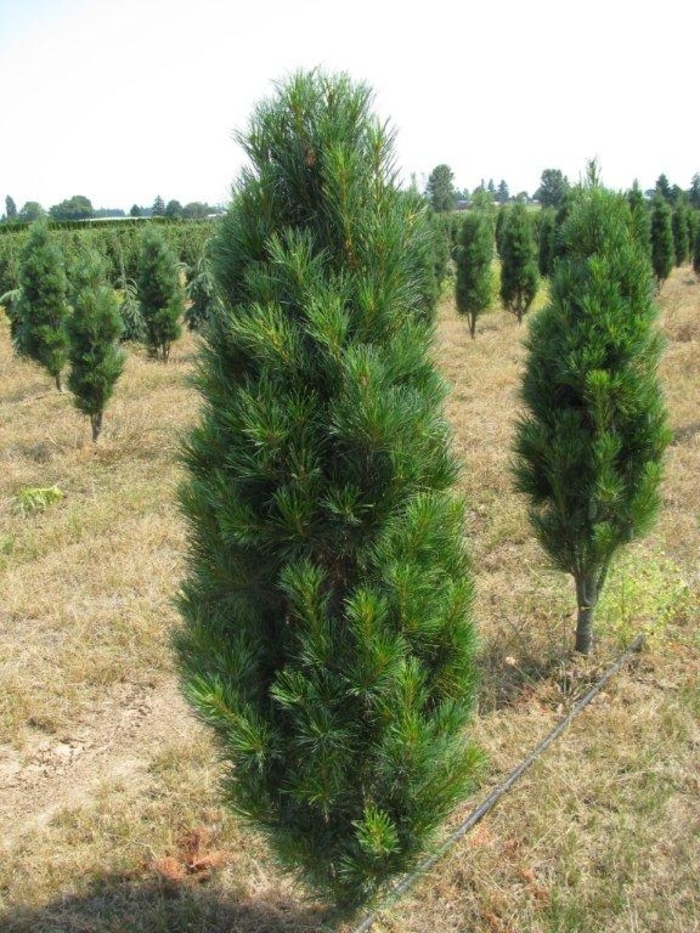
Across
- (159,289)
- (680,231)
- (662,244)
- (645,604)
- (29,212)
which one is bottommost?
(645,604)

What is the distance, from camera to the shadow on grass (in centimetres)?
318

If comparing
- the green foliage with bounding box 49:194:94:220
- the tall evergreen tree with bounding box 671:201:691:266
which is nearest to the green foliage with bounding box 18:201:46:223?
the green foliage with bounding box 49:194:94:220

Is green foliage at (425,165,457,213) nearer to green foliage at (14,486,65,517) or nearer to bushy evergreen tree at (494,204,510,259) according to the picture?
bushy evergreen tree at (494,204,510,259)

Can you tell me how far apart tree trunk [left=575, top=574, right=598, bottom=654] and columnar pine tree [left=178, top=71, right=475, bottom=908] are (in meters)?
2.77

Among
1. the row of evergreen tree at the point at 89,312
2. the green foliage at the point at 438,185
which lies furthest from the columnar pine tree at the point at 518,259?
the row of evergreen tree at the point at 89,312

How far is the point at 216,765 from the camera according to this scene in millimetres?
4180

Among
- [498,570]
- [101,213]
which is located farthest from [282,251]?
[101,213]

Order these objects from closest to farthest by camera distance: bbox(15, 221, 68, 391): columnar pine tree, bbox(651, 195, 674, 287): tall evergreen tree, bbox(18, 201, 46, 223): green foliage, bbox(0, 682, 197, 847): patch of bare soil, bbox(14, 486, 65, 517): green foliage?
bbox(0, 682, 197, 847): patch of bare soil < bbox(14, 486, 65, 517): green foliage < bbox(15, 221, 68, 391): columnar pine tree < bbox(651, 195, 674, 287): tall evergreen tree < bbox(18, 201, 46, 223): green foliage

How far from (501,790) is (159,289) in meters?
15.2

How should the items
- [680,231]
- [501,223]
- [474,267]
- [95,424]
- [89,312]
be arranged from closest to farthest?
[89,312] < [95,424] < [474,267] < [680,231] < [501,223]

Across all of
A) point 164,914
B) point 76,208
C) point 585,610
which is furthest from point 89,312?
point 76,208

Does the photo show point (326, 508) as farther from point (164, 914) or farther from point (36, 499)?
point (36, 499)

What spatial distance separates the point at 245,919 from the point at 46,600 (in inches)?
→ 147

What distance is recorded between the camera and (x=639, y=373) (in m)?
4.65
